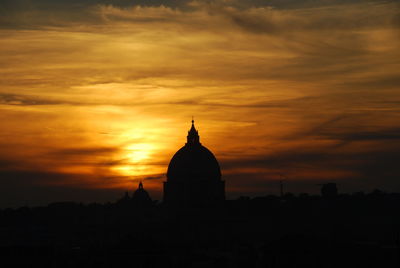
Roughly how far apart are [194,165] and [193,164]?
0.20 m

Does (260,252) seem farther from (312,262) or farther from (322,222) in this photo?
(322,222)

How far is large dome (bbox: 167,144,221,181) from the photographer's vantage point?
162 metres

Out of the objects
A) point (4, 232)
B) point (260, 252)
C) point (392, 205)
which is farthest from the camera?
point (392, 205)

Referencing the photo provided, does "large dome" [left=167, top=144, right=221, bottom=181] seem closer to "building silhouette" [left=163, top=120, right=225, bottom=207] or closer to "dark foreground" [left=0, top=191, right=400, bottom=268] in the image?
"building silhouette" [left=163, top=120, right=225, bottom=207]

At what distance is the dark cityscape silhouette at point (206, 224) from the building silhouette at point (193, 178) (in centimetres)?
14

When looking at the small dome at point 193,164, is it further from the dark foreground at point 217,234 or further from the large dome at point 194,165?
the dark foreground at point 217,234

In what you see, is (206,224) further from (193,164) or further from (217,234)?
(193,164)

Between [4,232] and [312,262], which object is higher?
[4,232]

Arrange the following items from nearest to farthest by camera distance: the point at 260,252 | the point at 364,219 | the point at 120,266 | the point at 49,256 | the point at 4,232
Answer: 1. the point at 120,266
2. the point at 49,256
3. the point at 260,252
4. the point at 4,232
5. the point at 364,219

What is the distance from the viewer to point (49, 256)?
289ft

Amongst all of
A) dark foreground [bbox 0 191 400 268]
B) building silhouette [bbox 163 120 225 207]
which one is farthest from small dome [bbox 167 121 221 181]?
dark foreground [bbox 0 191 400 268]

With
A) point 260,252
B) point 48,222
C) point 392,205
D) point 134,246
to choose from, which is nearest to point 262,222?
point 392,205

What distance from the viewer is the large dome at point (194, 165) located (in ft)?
533

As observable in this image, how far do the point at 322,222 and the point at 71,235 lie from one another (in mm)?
30886
